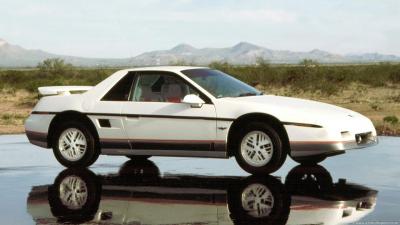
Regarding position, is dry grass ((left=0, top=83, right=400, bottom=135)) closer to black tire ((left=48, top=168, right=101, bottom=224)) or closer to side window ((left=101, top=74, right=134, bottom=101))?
side window ((left=101, top=74, right=134, bottom=101))

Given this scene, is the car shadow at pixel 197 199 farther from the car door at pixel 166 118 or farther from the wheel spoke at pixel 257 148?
the car door at pixel 166 118

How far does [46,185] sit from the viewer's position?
32.5ft

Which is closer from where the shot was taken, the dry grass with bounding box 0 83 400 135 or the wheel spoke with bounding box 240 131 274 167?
the wheel spoke with bounding box 240 131 274 167

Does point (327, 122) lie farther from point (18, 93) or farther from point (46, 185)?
point (18, 93)

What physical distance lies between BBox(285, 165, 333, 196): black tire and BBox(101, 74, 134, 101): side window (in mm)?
2672

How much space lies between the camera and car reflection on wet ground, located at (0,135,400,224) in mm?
7414

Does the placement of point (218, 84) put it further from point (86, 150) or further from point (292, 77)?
point (292, 77)

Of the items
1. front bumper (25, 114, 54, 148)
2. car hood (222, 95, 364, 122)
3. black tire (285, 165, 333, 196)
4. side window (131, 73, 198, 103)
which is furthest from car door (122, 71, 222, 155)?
front bumper (25, 114, 54, 148)

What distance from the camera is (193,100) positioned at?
423 inches

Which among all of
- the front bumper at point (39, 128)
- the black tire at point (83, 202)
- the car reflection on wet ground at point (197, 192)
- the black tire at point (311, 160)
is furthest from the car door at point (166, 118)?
the black tire at point (311, 160)

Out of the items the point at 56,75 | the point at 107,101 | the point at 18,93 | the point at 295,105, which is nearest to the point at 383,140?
→ the point at 295,105

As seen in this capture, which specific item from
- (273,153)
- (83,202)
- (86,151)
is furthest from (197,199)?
(86,151)

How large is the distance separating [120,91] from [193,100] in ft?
4.65

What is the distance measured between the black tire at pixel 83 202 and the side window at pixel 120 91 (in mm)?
1158
